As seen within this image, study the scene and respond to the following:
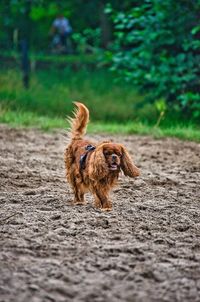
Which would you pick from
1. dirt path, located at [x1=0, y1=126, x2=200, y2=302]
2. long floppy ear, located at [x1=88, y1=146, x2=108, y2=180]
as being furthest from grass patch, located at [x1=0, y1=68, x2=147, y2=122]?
long floppy ear, located at [x1=88, y1=146, x2=108, y2=180]

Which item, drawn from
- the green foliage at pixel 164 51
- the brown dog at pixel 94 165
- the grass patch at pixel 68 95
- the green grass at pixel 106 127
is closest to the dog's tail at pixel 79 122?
the brown dog at pixel 94 165

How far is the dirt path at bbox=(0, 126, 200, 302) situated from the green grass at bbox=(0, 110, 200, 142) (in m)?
2.54

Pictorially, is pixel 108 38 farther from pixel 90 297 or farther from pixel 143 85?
pixel 90 297

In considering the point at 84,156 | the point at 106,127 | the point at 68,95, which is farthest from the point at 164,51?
the point at 84,156

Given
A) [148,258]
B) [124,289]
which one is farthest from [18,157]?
[124,289]

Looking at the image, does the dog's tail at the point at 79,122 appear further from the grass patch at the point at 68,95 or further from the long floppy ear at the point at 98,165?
the grass patch at the point at 68,95

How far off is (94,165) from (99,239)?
25.9 inches

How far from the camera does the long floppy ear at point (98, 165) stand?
5.45 m

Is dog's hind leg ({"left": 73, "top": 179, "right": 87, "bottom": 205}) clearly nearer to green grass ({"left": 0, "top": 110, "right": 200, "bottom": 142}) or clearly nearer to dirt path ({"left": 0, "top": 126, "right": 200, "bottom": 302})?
dirt path ({"left": 0, "top": 126, "right": 200, "bottom": 302})

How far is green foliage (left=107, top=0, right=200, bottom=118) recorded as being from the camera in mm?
12367

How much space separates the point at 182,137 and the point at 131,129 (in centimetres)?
91

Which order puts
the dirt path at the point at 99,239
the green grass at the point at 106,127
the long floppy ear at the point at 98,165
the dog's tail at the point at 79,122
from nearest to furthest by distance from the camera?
1. the dirt path at the point at 99,239
2. the long floppy ear at the point at 98,165
3. the dog's tail at the point at 79,122
4. the green grass at the point at 106,127

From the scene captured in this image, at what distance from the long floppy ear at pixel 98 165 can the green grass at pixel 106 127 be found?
16.6 ft

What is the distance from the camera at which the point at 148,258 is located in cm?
464
